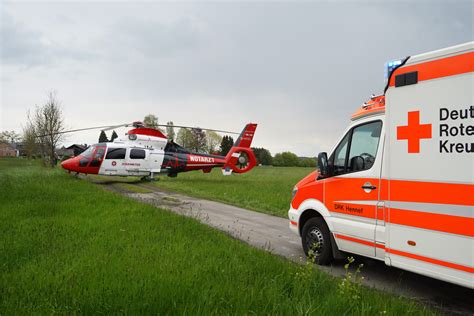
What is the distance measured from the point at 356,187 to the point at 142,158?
773 inches

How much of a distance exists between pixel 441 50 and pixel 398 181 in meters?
1.64

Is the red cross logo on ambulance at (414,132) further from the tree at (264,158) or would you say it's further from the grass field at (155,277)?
the tree at (264,158)

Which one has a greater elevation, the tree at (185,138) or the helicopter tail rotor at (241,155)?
the tree at (185,138)

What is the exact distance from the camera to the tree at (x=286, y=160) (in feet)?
286

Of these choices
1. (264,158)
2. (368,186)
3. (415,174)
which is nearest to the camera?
(415,174)

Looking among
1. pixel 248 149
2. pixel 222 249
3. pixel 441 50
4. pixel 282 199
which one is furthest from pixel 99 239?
pixel 248 149

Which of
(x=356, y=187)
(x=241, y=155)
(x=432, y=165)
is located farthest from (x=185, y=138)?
(x=432, y=165)

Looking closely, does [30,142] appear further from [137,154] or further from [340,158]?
[340,158]

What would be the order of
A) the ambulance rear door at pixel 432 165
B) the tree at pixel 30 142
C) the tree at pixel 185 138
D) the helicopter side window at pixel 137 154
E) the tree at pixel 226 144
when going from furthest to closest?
the tree at pixel 226 144 < the tree at pixel 185 138 < the tree at pixel 30 142 < the helicopter side window at pixel 137 154 < the ambulance rear door at pixel 432 165

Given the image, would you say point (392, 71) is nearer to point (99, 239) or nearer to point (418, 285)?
point (418, 285)

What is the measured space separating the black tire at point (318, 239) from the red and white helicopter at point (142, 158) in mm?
18207

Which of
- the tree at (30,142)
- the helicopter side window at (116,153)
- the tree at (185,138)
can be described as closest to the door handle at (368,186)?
the helicopter side window at (116,153)

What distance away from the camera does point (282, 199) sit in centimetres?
1602

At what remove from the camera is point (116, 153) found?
74.2 feet
